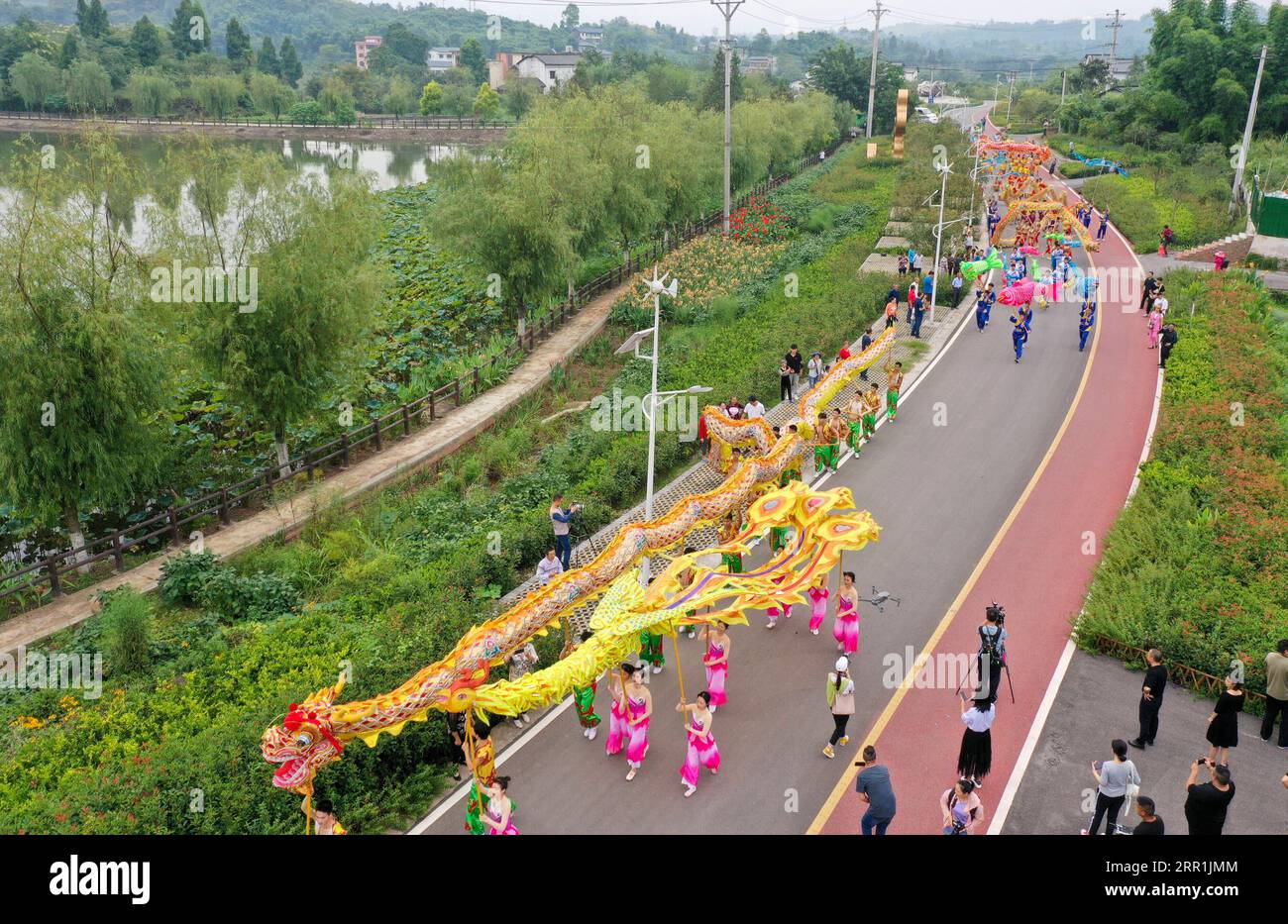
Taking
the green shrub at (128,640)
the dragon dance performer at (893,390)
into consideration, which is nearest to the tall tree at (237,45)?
the dragon dance performer at (893,390)

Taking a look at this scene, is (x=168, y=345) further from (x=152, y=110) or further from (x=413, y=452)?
(x=152, y=110)

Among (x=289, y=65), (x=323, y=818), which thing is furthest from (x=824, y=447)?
(x=289, y=65)

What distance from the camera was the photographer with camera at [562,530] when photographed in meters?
16.5

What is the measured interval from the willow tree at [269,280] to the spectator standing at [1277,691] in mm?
17953

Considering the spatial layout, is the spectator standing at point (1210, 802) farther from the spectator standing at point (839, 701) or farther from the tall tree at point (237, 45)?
the tall tree at point (237, 45)

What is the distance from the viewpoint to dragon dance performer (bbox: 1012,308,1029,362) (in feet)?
87.4

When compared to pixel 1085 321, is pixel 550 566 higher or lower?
lower

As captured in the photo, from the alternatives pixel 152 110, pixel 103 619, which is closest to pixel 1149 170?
pixel 103 619

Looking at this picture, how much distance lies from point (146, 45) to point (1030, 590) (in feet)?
328

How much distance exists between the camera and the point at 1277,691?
12.2 m

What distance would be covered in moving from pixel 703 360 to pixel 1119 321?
44.2 ft

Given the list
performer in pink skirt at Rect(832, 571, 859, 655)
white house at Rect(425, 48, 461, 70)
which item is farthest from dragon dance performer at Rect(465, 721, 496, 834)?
white house at Rect(425, 48, 461, 70)

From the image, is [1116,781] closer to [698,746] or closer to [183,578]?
[698,746]

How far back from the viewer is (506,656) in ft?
41.0
